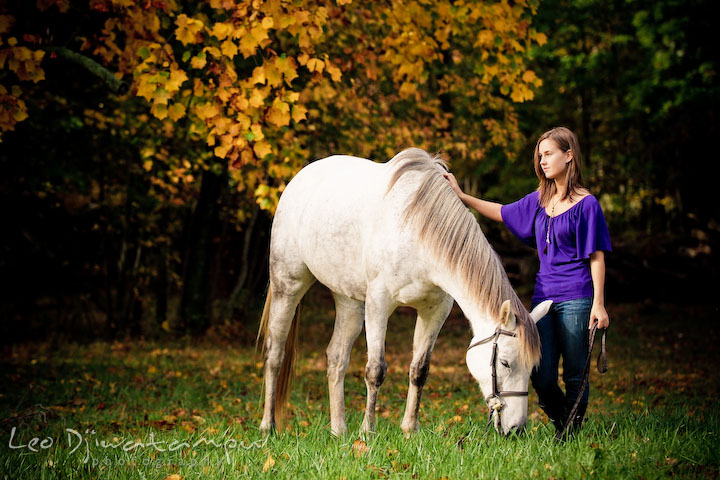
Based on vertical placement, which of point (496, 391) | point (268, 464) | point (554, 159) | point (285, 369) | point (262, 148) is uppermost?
point (262, 148)

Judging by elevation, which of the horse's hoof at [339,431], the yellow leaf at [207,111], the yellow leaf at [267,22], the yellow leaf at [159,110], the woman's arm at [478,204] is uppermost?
the yellow leaf at [267,22]

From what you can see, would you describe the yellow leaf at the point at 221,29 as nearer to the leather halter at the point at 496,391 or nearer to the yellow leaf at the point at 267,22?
the yellow leaf at the point at 267,22

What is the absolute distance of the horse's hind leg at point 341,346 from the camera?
4.91 meters

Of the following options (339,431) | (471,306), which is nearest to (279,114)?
(471,306)

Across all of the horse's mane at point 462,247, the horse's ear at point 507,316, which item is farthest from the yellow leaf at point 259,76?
the horse's ear at point 507,316

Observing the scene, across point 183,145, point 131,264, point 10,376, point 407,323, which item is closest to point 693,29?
point 407,323

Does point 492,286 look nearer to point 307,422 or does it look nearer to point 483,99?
point 307,422

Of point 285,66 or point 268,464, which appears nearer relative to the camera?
point 268,464

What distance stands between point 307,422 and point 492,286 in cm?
250

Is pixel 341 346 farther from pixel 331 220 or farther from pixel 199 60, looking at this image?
pixel 199 60

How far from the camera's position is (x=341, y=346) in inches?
200

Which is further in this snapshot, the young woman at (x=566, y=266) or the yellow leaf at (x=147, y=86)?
the yellow leaf at (x=147, y=86)

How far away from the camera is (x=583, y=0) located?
49.8 ft

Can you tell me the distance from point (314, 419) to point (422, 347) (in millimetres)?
1495
